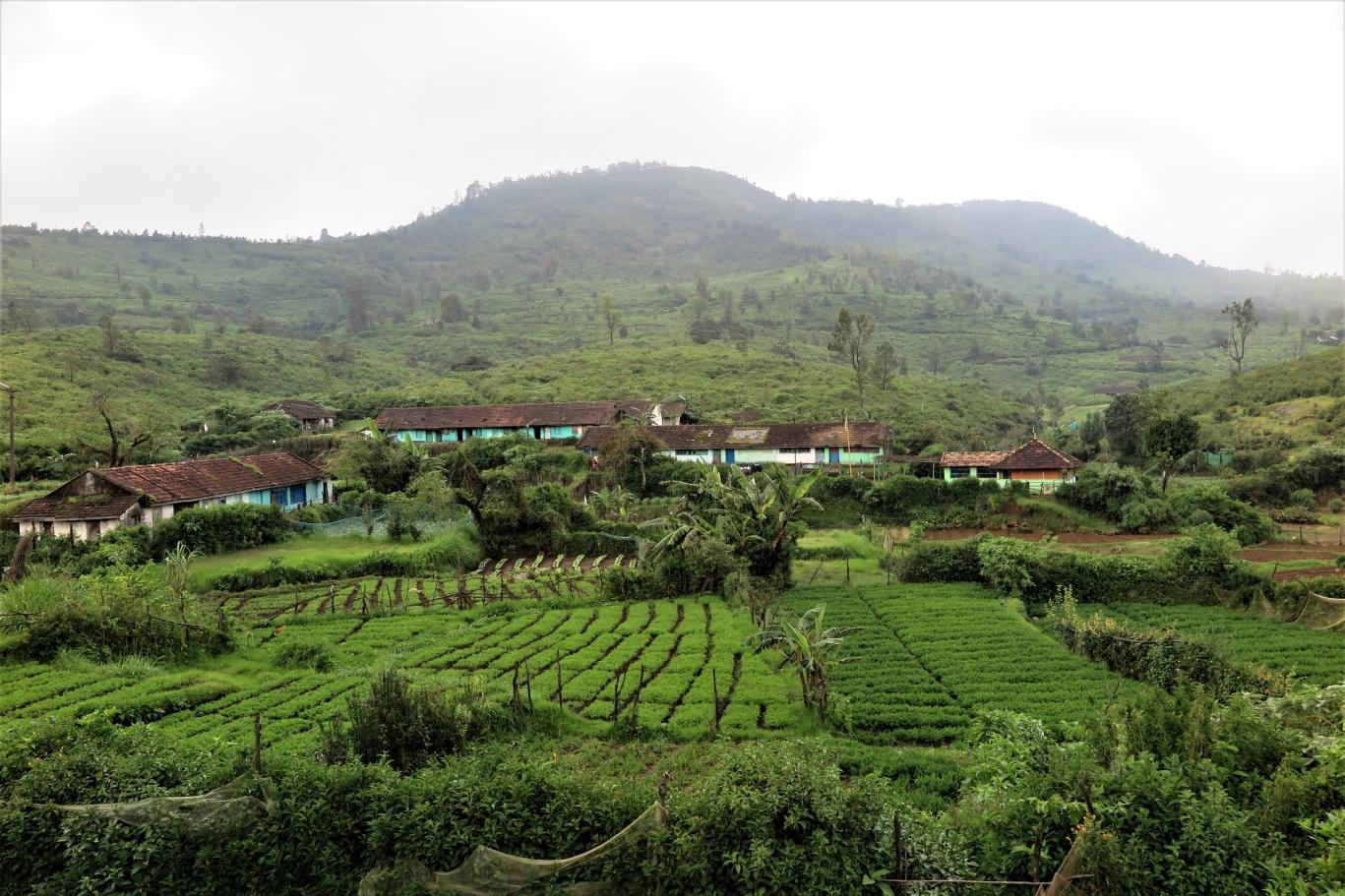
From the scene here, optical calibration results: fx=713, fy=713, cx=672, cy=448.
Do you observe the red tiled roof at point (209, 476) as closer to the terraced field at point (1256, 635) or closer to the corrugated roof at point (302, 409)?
the corrugated roof at point (302, 409)

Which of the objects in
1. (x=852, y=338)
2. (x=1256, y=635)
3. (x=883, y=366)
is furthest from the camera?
(x=883, y=366)

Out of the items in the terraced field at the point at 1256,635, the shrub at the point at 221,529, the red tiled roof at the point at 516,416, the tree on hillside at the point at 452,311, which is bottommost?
the terraced field at the point at 1256,635

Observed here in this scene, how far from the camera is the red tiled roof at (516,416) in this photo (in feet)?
175

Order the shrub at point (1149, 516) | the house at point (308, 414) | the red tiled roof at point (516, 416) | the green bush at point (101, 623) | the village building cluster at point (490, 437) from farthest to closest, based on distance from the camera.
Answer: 1. the house at point (308, 414)
2. the red tiled roof at point (516, 416)
3. the shrub at point (1149, 516)
4. the village building cluster at point (490, 437)
5. the green bush at point (101, 623)

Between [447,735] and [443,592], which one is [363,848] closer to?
[447,735]

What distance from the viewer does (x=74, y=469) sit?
37.8 meters

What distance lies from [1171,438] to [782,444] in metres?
21.1

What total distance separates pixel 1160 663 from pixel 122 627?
2369 cm

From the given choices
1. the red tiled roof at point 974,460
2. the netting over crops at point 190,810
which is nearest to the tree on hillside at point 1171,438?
the red tiled roof at point 974,460

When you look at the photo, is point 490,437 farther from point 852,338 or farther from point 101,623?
point 101,623

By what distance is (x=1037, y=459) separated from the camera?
1537 inches

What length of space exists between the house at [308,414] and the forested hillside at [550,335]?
303 centimetres

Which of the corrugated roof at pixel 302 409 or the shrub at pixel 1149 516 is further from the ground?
the corrugated roof at pixel 302 409

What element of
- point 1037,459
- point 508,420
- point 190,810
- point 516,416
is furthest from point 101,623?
point 1037,459
